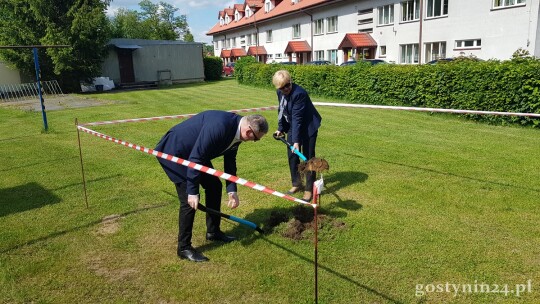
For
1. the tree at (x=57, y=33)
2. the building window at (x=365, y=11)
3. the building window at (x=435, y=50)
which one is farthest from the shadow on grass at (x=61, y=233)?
the building window at (x=365, y=11)

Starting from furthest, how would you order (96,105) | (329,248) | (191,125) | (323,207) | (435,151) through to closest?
1. (96,105)
2. (435,151)
3. (323,207)
4. (329,248)
5. (191,125)

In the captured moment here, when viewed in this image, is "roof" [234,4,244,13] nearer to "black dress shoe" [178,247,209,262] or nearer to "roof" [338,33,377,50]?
"roof" [338,33,377,50]

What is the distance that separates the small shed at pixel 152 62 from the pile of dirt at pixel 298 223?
29.3m

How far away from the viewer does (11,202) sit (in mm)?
6234

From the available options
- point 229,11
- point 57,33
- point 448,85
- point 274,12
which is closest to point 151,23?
point 229,11

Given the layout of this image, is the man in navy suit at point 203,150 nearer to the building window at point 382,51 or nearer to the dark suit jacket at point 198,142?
the dark suit jacket at point 198,142

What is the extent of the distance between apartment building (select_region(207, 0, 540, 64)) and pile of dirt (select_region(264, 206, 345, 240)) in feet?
52.4

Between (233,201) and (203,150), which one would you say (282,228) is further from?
(203,150)

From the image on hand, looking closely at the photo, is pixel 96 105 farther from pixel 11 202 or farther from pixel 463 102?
pixel 463 102

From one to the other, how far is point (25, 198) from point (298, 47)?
A: 36919 millimetres

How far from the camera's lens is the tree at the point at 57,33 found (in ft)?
80.1

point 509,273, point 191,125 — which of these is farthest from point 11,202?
point 509,273

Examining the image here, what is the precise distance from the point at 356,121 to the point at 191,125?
941 cm

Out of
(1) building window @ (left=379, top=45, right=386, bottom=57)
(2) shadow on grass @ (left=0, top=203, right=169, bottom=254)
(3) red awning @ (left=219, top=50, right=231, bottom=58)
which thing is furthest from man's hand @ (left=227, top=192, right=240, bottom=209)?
(3) red awning @ (left=219, top=50, right=231, bottom=58)
